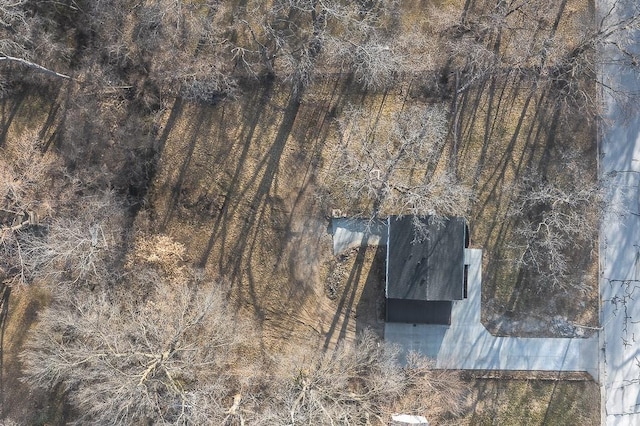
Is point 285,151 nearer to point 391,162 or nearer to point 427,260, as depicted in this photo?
point 391,162

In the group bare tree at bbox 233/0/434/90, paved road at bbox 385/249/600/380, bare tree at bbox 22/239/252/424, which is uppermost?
bare tree at bbox 233/0/434/90

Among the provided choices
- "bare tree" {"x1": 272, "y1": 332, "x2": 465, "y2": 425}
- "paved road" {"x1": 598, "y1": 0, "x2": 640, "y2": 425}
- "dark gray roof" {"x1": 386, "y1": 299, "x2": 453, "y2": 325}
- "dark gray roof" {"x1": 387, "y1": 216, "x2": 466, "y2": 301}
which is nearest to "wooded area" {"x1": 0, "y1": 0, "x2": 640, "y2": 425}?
"bare tree" {"x1": 272, "y1": 332, "x2": 465, "y2": 425}

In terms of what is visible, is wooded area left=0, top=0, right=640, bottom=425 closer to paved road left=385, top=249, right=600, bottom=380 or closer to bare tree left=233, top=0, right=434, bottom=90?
bare tree left=233, top=0, right=434, bottom=90

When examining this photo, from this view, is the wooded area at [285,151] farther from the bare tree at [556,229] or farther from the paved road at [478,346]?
the paved road at [478,346]

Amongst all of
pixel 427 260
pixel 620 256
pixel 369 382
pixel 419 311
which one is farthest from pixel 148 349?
pixel 620 256

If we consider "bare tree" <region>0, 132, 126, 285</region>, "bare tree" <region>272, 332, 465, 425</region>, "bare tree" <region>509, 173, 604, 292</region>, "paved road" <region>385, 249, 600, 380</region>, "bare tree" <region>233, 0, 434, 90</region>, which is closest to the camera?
"bare tree" <region>272, 332, 465, 425</region>

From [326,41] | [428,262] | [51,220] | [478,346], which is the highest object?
[326,41]

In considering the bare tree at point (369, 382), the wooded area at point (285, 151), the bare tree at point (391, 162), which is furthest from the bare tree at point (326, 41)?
the bare tree at point (369, 382)
